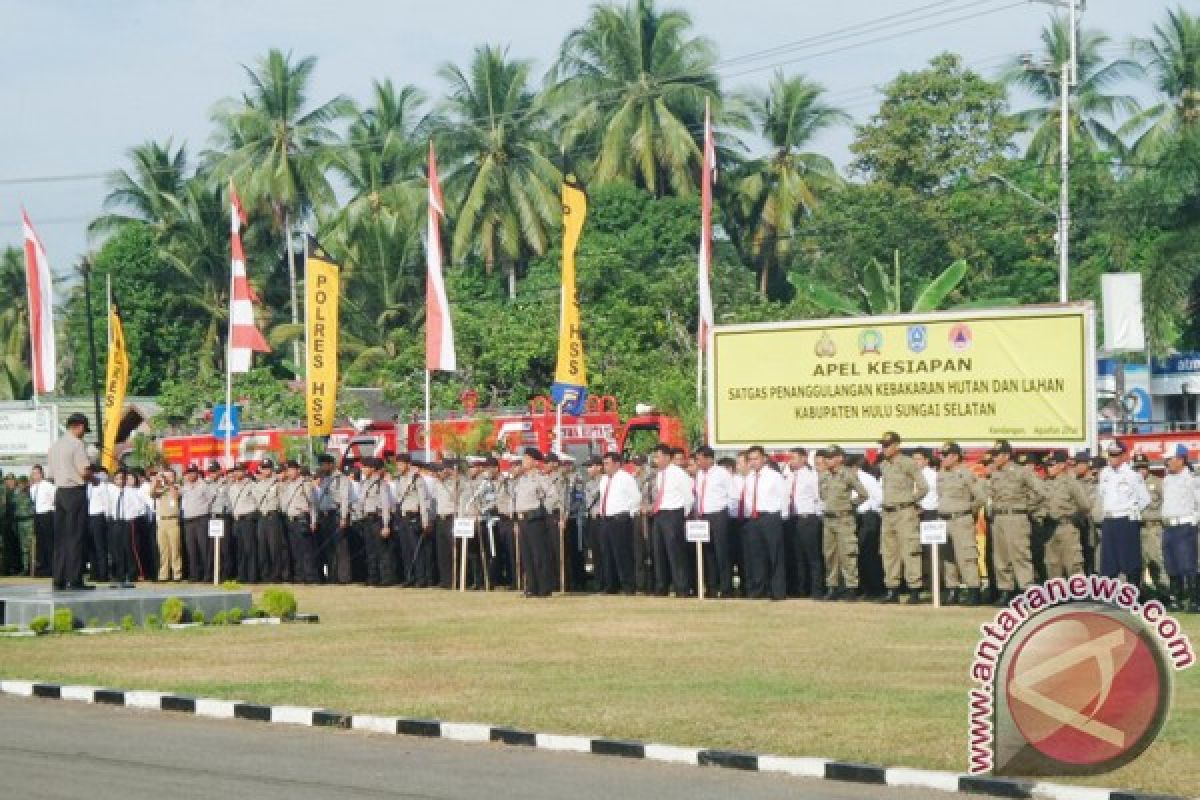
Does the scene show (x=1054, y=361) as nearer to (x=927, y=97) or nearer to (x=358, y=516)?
(x=358, y=516)

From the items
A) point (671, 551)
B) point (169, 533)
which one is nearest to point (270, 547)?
point (169, 533)

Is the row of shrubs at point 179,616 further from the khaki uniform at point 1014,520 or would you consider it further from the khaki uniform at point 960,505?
the khaki uniform at point 1014,520

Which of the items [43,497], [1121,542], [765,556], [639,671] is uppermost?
[43,497]

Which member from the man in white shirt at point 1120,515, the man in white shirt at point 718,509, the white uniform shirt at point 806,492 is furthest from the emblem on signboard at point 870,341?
the man in white shirt at point 1120,515

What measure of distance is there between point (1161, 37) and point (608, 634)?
170 feet

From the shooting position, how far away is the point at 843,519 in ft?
88.9

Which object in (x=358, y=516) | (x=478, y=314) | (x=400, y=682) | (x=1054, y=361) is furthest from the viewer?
(x=478, y=314)

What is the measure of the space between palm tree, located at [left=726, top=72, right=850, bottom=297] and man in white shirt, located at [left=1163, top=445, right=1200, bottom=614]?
165ft

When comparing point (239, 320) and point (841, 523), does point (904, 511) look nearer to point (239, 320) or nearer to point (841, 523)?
point (841, 523)

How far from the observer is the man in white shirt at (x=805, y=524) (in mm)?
27812

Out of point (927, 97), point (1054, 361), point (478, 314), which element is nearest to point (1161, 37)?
point (927, 97)

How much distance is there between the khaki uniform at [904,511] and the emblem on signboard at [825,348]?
3.19 metres

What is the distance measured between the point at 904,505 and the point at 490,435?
778 inches

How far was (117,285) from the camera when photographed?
77.8 m
